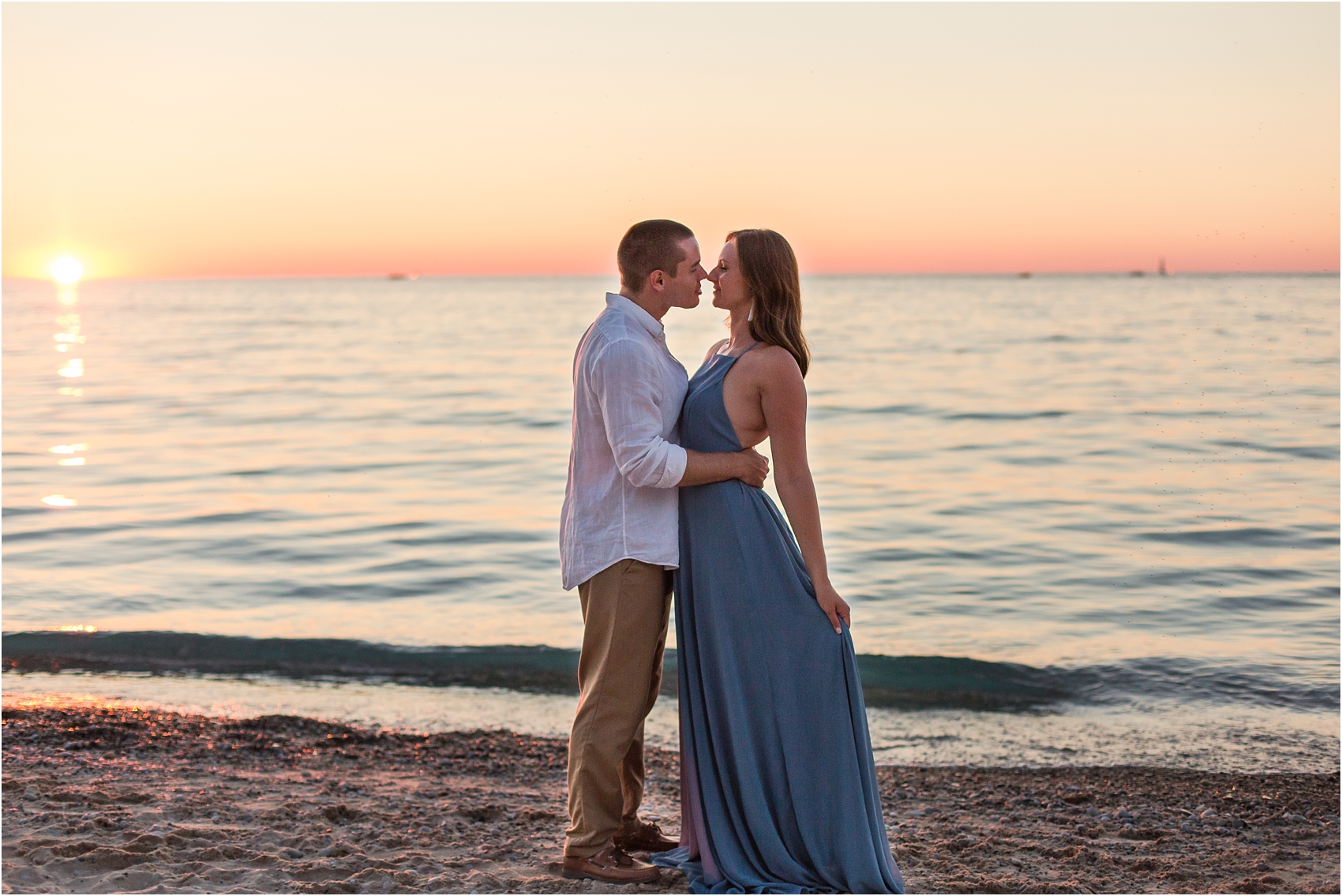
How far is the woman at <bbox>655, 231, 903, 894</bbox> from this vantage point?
3488 mm

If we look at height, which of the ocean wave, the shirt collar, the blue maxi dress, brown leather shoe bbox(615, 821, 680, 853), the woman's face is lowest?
the ocean wave

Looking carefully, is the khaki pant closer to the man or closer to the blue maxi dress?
the man

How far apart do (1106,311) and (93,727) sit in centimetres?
5067

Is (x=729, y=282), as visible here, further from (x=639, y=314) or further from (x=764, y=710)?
(x=764, y=710)

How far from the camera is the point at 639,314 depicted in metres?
3.55

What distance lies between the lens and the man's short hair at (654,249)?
3562mm

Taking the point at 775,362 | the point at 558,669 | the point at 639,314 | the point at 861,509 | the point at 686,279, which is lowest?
the point at 558,669

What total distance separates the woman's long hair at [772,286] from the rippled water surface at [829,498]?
4.41 metres

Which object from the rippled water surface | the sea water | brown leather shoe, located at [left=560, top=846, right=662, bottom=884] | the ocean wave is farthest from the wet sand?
the rippled water surface

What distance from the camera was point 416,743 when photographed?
565cm

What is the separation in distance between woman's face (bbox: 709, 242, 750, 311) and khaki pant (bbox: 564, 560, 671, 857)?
32.9 inches

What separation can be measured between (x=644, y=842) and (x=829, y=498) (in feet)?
31.4

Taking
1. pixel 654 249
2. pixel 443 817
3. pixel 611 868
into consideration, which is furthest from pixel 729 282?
pixel 443 817

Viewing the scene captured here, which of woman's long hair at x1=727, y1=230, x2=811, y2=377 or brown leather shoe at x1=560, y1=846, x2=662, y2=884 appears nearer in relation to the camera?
woman's long hair at x1=727, y1=230, x2=811, y2=377
